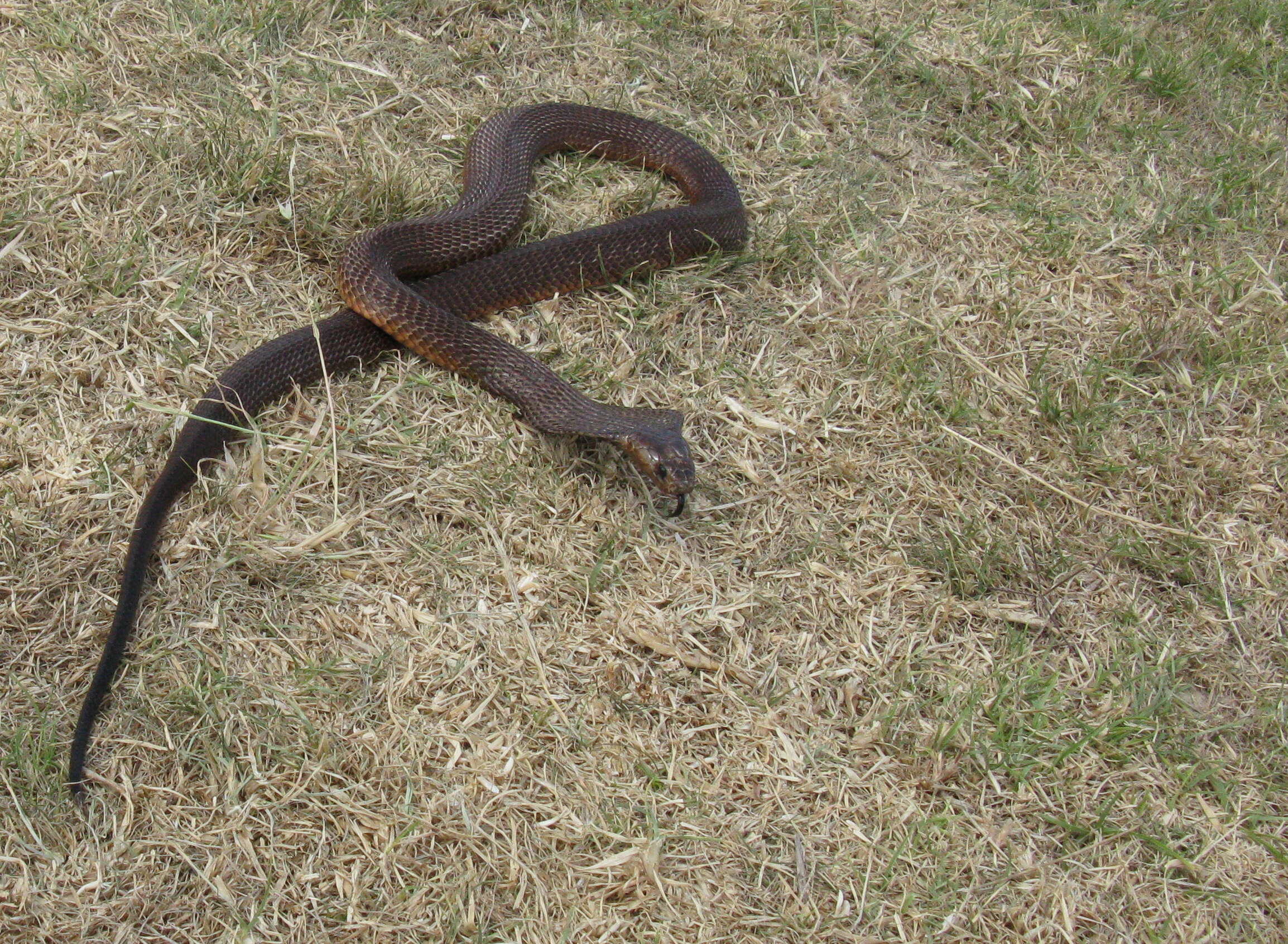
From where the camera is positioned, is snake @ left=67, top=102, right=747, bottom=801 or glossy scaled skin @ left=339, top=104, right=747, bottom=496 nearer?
snake @ left=67, top=102, right=747, bottom=801

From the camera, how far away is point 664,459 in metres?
3.62

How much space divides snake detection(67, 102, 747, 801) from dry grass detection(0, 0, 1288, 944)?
10 cm

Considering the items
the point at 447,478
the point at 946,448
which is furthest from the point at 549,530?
the point at 946,448

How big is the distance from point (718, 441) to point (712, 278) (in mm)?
860

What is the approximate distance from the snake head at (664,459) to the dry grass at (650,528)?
6.2 inches

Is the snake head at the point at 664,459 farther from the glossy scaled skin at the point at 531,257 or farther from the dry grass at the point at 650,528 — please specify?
the dry grass at the point at 650,528

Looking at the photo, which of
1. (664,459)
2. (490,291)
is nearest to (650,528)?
(664,459)

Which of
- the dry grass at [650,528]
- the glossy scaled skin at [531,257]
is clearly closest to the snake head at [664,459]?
the glossy scaled skin at [531,257]

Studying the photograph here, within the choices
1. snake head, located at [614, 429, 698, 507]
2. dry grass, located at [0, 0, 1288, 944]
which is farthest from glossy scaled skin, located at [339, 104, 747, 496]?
dry grass, located at [0, 0, 1288, 944]

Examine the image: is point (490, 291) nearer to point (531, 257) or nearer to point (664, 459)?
point (531, 257)

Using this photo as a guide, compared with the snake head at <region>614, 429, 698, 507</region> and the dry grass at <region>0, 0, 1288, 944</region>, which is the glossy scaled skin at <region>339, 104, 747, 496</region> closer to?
the snake head at <region>614, 429, 698, 507</region>

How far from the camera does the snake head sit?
362 centimetres

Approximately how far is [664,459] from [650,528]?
239mm

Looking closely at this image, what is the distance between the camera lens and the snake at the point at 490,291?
3.39 metres
